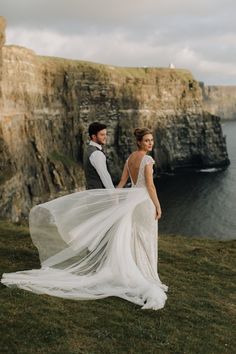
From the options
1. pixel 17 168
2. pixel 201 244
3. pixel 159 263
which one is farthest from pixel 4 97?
pixel 159 263

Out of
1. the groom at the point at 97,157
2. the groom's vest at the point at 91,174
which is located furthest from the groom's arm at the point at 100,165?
the groom's vest at the point at 91,174

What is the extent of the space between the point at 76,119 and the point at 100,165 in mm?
70994

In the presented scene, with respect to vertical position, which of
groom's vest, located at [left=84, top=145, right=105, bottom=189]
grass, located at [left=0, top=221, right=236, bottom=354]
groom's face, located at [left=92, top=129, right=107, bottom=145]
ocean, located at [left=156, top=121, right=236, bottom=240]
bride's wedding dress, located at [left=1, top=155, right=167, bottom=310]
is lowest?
ocean, located at [left=156, top=121, right=236, bottom=240]

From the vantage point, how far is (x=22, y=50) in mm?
61969

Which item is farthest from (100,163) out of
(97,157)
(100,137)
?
(100,137)

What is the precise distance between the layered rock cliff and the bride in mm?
30165

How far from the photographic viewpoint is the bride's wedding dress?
410 inches

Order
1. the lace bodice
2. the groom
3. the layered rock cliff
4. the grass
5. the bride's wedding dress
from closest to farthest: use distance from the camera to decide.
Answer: the grass < the bride's wedding dress < the lace bodice < the groom < the layered rock cliff

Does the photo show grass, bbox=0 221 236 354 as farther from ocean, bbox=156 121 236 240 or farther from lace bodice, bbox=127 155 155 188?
ocean, bbox=156 121 236 240

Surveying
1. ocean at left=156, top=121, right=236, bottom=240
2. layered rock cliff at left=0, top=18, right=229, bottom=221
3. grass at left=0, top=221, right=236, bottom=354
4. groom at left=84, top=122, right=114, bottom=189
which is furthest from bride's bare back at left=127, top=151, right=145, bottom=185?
ocean at left=156, top=121, right=236, bottom=240

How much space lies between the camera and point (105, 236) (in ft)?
36.2

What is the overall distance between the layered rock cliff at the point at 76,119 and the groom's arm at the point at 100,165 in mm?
30564

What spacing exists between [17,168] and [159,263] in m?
39.1

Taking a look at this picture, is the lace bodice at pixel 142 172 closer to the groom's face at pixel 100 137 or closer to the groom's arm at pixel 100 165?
the groom's arm at pixel 100 165
